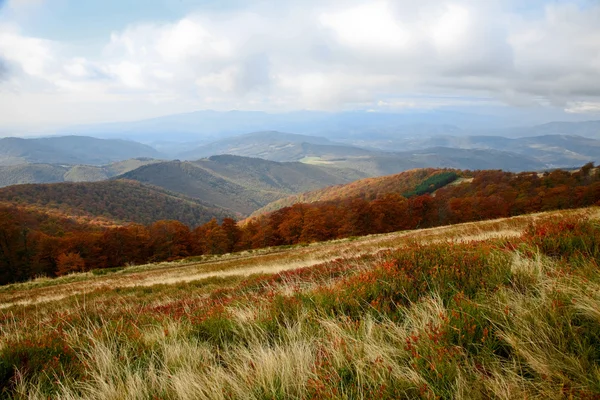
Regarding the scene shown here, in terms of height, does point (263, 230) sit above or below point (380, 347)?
below

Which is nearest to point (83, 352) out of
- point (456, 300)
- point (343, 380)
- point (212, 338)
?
point (212, 338)

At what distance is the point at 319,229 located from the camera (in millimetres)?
68500

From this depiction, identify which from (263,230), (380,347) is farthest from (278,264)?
(263,230)

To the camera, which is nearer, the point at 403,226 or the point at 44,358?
the point at 44,358

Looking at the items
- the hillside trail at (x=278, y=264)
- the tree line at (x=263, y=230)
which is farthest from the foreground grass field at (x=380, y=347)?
the tree line at (x=263, y=230)

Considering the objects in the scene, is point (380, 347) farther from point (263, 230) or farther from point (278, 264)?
point (263, 230)

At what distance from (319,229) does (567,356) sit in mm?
66666

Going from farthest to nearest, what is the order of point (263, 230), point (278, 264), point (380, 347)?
point (263, 230)
point (278, 264)
point (380, 347)

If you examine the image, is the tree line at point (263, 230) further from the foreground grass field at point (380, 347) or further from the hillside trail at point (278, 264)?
the foreground grass field at point (380, 347)

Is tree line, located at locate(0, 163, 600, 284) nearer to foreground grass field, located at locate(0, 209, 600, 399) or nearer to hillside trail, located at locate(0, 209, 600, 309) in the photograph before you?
hillside trail, located at locate(0, 209, 600, 309)

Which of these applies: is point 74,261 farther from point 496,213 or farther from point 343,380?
point 496,213

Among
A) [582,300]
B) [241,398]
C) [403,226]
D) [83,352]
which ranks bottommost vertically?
[403,226]

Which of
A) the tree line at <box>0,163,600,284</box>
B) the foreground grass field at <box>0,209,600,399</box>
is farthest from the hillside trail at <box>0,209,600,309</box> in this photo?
the tree line at <box>0,163,600,284</box>

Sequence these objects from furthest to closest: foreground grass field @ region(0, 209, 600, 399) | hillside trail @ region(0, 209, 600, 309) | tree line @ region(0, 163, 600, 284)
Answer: tree line @ region(0, 163, 600, 284)
hillside trail @ region(0, 209, 600, 309)
foreground grass field @ region(0, 209, 600, 399)
